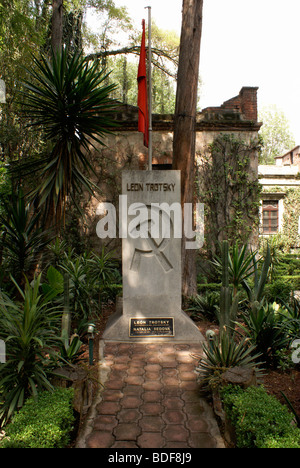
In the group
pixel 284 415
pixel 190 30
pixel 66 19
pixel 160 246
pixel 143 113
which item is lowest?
pixel 284 415

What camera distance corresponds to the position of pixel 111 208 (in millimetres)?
10281

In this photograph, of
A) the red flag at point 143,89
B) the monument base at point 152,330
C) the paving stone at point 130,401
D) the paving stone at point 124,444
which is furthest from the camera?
the red flag at point 143,89

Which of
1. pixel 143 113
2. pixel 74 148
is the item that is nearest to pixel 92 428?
pixel 74 148

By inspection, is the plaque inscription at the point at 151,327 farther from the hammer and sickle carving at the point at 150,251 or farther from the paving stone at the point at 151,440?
the paving stone at the point at 151,440

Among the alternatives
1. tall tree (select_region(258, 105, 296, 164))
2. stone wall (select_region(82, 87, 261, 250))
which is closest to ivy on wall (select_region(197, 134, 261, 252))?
stone wall (select_region(82, 87, 261, 250))

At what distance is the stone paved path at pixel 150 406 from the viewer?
289 centimetres

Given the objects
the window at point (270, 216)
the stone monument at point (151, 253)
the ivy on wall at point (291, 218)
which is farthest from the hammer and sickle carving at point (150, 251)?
the window at point (270, 216)

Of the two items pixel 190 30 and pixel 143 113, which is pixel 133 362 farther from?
pixel 190 30

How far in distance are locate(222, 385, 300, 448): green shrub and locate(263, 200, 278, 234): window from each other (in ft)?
50.8

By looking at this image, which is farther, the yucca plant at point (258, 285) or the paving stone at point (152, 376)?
the yucca plant at point (258, 285)

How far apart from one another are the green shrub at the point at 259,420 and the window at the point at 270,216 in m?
15.5

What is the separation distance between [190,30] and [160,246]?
4.55m

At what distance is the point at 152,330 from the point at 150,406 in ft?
6.07
